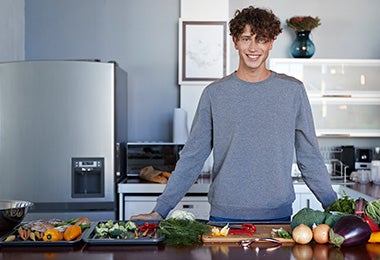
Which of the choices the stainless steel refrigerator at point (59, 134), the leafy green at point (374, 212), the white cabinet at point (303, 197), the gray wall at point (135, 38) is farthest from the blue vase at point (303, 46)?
the leafy green at point (374, 212)

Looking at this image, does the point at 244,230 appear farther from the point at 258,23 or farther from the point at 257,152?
the point at 258,23

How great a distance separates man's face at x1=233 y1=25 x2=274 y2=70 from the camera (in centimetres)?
222

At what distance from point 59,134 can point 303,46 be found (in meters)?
2.04

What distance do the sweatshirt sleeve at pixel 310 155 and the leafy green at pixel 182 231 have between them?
0.66 metres

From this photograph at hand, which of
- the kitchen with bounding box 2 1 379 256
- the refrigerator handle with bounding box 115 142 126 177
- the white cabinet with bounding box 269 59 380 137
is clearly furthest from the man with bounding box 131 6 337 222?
the kitchen with bounding box 2 1 379 256

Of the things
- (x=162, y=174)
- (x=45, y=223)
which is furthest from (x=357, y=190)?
(x=45, y=223)

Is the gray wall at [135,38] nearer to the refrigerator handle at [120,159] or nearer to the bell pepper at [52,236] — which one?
the refrigerator handle at [120,159]

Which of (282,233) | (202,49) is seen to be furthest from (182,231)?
(202,49)

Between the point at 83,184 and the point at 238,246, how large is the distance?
2029 millimetres

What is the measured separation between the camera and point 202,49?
4.34 metres

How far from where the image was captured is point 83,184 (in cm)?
361

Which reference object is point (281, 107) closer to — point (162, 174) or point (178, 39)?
point (162, 174)

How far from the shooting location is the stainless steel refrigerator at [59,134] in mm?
3566

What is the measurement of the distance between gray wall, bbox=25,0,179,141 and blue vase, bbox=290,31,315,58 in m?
0.99
